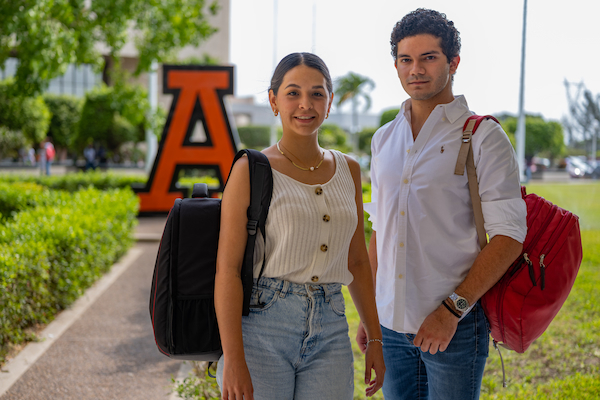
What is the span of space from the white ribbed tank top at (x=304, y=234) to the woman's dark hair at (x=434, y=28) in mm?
707

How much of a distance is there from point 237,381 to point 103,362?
346cm

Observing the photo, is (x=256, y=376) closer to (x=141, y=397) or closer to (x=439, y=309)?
(x=439, y=309)

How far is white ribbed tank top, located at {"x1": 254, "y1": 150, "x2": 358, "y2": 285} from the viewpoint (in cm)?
180

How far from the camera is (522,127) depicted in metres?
7.64

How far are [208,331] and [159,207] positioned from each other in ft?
38.9

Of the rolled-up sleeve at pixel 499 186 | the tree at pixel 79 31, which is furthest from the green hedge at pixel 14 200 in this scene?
the rolled-up sleeve at pixel 499 186

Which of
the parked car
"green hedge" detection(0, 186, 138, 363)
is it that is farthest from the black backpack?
the parked car

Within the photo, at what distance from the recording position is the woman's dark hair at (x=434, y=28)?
6.53 feet

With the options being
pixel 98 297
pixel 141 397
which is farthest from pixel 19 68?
pixel 141 397

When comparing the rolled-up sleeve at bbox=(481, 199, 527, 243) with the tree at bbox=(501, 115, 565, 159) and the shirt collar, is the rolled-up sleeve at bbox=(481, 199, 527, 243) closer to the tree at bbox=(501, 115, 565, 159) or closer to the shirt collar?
the shirt collar

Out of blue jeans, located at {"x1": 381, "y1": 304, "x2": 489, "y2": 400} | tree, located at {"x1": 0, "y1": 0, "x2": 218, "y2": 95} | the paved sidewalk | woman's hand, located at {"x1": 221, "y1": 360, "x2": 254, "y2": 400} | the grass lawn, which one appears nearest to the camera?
woman's hand, located at {"x1": 221, "y1": 360, "x2": 254, "y2": 400}

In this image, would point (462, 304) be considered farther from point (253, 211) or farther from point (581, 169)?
point (581, 169)

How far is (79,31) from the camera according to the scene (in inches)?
356

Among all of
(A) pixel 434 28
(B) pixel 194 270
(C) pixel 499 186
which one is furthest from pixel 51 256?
(C) pixel 499 186
